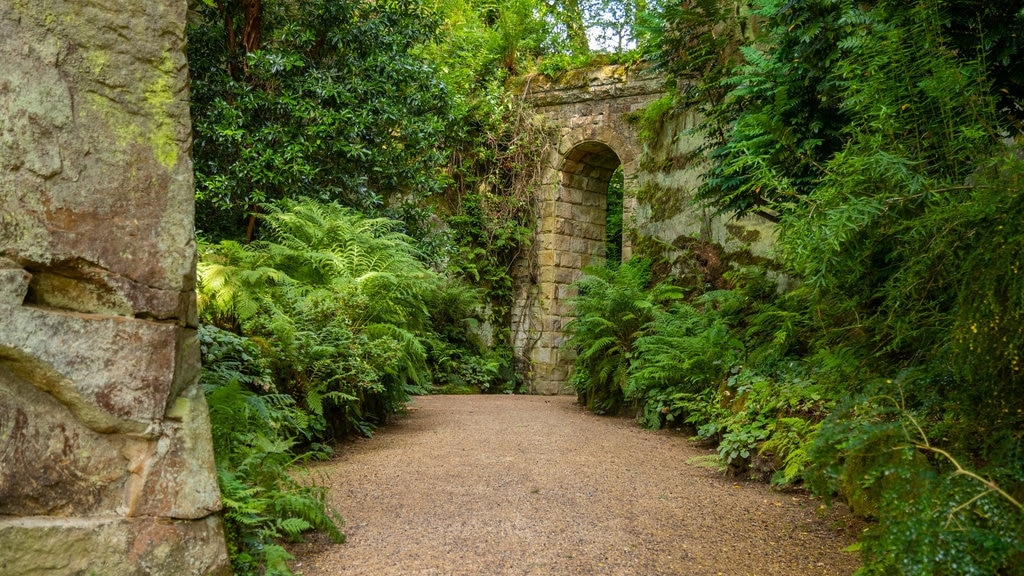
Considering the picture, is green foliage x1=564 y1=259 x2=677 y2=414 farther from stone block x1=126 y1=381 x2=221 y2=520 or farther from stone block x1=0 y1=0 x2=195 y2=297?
stone block x1=0 y1=0 x2=195 y2=297

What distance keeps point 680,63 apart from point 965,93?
419cm

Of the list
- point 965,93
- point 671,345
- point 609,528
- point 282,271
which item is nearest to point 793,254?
point 965,93

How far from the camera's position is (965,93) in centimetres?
243

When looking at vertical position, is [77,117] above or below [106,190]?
above

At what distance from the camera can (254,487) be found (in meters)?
2.50

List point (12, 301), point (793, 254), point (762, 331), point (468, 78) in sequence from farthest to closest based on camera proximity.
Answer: point (468, 78)
point (762, 331)
point (793, 254)
point (12, 301)

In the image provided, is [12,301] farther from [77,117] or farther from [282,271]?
[282,271]

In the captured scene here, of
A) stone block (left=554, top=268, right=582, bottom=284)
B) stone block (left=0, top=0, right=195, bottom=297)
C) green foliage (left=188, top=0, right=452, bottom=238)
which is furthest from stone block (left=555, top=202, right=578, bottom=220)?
stone block (left=0, top=0, right=195, bottom=297)

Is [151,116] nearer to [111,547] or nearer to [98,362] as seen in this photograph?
A: [98,362]

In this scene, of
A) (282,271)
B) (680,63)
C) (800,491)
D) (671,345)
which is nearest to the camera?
(800,491)

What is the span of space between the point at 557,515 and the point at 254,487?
1271 mm

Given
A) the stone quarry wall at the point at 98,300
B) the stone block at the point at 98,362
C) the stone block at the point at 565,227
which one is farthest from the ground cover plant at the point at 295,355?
the stone block at the point at 565,227

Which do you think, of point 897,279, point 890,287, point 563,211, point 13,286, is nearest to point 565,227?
point 563,211

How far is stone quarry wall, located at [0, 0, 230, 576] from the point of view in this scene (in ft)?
5.65
